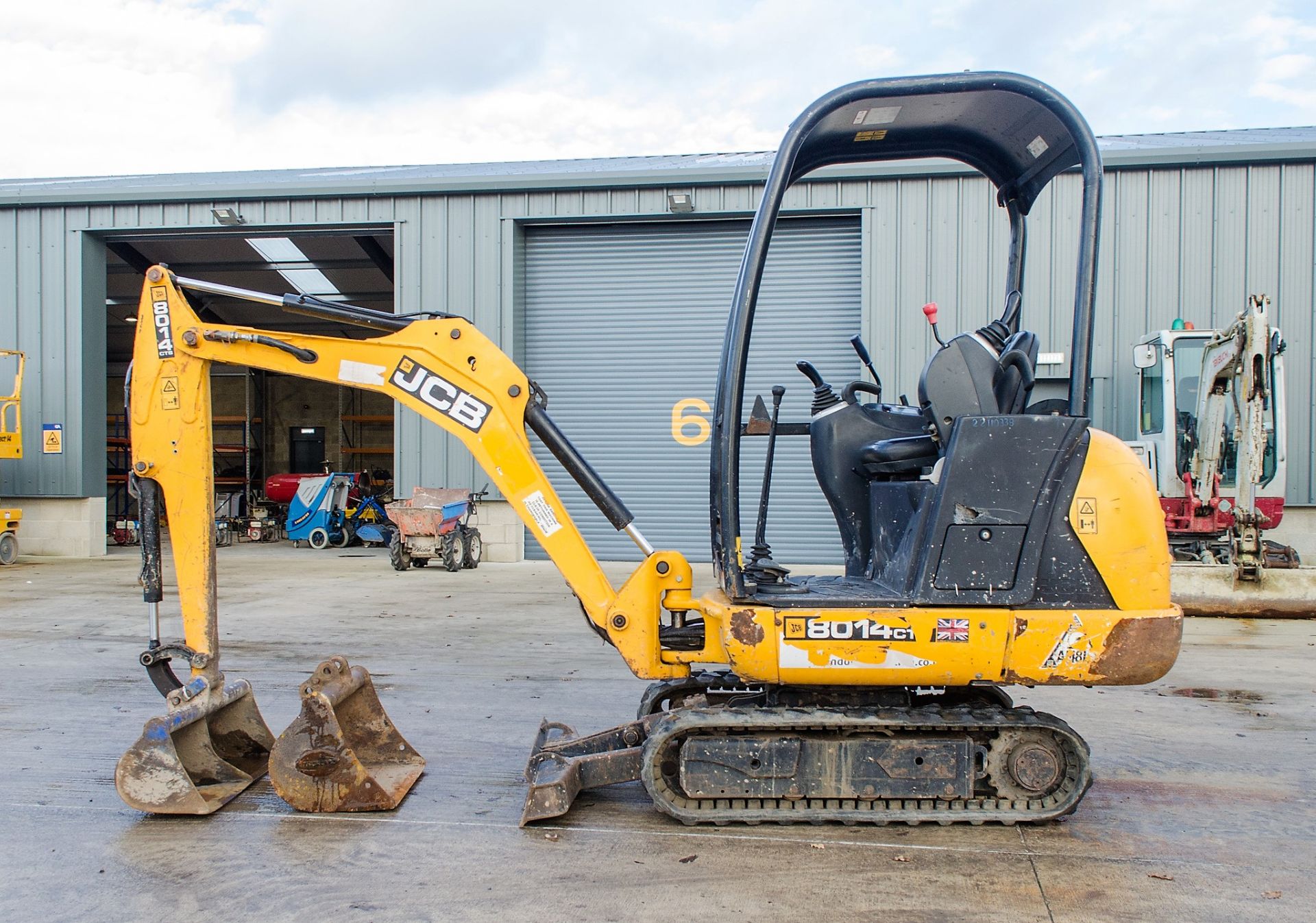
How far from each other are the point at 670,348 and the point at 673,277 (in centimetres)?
112

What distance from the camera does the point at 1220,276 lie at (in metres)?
13.0

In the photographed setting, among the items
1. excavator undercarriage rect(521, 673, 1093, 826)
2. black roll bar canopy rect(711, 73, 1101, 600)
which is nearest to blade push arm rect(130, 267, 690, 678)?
excavator undercarriage rect(521, 673, 1093, 826)

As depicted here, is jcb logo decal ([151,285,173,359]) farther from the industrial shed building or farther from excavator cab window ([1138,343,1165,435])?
excavator cab window ([1138,343,1165,435])

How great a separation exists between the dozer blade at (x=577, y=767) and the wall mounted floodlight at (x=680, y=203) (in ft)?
36.0

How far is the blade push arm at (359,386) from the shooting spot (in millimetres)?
3961

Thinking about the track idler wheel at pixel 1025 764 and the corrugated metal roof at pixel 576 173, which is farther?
the corrugated metal roof at pixel 576 173

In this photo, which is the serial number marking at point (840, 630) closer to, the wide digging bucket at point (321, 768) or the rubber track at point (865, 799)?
the rubber track at point (865, 799)

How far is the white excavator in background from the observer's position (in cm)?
935

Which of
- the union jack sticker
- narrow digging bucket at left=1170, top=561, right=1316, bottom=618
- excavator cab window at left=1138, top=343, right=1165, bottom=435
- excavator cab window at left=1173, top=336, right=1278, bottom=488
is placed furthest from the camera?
excavator cab window at left=1138, top=343, right=1165, bottom=435

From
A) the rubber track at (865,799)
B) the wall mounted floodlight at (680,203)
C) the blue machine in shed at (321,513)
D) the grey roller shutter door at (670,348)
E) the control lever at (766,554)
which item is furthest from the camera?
the blue machine in shed at (321,513)

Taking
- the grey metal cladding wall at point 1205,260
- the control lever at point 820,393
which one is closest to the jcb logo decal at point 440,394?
the control lever at point 820,393

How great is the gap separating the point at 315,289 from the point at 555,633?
16676 millimetres

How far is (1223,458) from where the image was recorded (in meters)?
10.9

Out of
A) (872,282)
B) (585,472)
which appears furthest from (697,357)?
(585,472)
